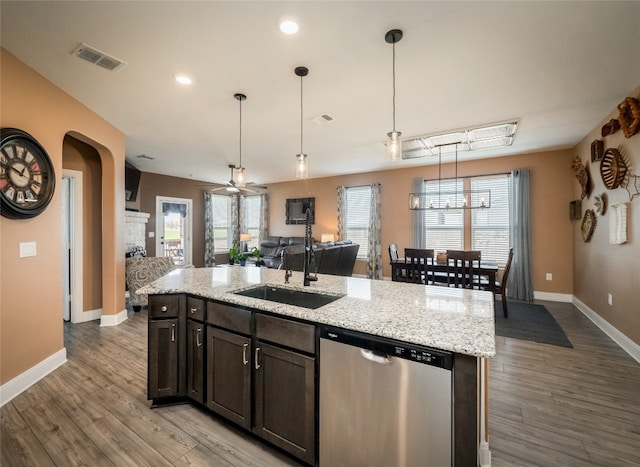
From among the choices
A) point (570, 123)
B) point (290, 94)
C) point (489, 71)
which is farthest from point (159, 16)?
point (570, 123)

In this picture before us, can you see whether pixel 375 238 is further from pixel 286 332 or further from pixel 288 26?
pixel 286 332

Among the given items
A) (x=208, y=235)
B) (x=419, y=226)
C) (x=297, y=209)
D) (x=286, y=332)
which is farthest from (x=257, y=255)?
(x=286, y=332)

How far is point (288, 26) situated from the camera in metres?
1.92

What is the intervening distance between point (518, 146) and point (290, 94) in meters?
4.09

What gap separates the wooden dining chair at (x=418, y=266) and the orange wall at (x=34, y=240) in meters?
4.08

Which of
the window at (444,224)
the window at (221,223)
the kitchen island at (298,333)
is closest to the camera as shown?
the kitchen island at (298,333)

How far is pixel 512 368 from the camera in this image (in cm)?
267

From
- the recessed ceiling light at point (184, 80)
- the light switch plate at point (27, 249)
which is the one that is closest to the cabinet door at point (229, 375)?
the light switch plate at point (27, 249)

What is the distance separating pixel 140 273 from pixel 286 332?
3654mm

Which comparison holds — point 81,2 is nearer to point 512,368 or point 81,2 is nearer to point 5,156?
point 5,156

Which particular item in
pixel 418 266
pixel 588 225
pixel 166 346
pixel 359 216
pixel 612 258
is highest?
pixel 359 216

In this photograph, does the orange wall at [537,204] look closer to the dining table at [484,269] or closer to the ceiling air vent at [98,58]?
the dining table at [484,269]

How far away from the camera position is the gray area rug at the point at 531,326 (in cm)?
333

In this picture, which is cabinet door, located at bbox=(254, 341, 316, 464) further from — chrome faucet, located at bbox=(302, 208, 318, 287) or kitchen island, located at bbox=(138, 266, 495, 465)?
chrome faucet, located at bbox=(302, 208, 318, 287)
